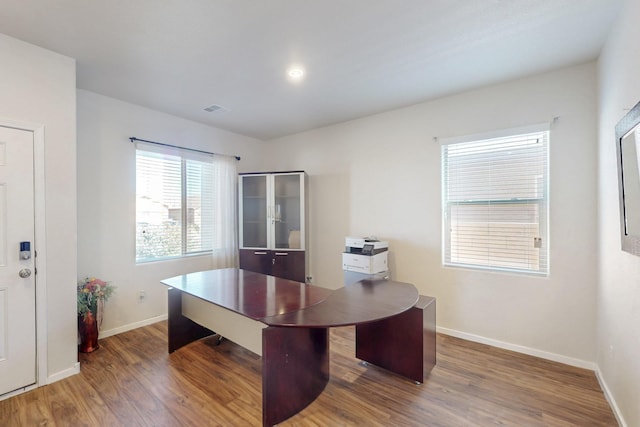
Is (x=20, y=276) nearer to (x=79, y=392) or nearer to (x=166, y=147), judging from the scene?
(x=79, y=392)

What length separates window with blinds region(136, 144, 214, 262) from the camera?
3408 millimetres

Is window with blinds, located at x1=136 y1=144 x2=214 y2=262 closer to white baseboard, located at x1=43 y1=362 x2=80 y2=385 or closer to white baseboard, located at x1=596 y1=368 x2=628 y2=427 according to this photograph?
white baseboard, located at x1=43 y1=362 x2=80 y2=385

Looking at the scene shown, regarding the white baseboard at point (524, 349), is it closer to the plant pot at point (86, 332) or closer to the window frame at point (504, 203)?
the window frame at point (504, 203)

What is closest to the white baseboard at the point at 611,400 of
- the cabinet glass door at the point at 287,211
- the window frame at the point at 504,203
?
the window frame at the point at 504,203

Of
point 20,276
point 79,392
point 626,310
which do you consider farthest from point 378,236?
point 20,276

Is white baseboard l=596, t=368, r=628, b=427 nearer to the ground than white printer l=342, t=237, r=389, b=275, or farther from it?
nearer to the ground

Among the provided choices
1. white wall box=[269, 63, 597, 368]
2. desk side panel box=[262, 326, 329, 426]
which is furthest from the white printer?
desk side panel box=[262, 326, 329, 426]

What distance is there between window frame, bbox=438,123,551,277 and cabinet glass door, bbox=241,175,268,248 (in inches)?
97.8

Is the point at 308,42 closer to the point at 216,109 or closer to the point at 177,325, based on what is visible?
the point at 216,109

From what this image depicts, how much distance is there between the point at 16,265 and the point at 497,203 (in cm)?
418

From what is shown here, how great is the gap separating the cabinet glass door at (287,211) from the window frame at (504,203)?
1.96 metres

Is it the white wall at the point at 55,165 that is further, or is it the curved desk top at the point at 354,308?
the white wall at the point at 55,165

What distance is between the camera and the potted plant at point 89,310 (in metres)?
2.67

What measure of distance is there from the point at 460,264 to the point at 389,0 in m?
2.53
